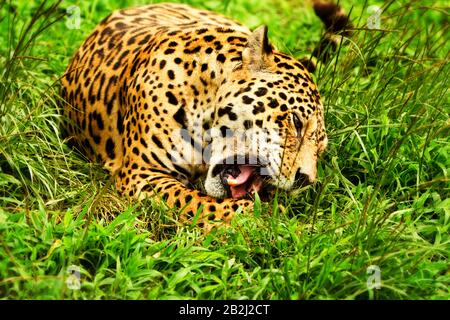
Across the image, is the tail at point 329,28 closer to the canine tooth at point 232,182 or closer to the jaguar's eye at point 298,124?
the jaguar's eye at point 298,124

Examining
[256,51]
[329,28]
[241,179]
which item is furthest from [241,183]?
[329,28]

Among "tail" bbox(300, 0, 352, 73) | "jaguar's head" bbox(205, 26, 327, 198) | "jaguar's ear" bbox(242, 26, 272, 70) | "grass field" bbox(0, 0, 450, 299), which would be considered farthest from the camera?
"tail" bbox(300, 0, 352, 73)

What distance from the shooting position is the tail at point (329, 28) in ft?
22.3

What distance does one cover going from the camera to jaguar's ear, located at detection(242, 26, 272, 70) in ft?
19.4

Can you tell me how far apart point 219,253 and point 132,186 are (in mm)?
1065

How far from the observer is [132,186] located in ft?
20.2

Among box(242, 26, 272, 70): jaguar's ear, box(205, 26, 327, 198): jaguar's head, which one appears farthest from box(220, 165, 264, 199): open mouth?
box(242, 26, 272, 70): jaguar's ear

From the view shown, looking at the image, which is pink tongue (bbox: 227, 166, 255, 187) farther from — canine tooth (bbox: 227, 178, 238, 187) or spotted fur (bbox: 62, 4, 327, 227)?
spotted fur (bbox: 62, 4, 327, 227)

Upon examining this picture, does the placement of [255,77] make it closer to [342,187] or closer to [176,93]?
[176,93]

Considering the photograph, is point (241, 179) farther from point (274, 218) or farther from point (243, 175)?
point (274, 218)

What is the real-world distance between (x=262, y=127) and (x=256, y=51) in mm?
518

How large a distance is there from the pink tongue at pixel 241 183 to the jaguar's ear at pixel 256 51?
0.67m
